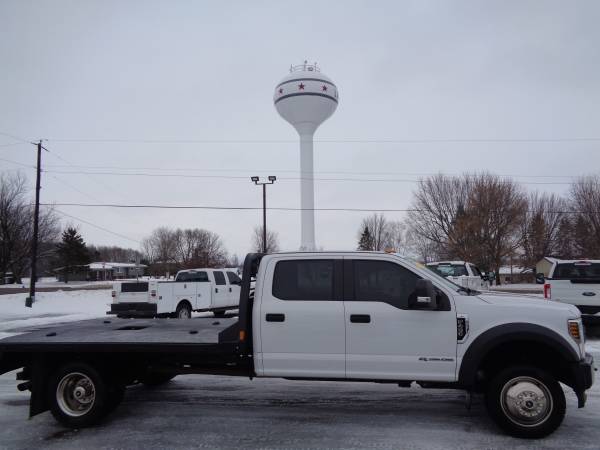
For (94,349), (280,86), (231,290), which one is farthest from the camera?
(280,86)

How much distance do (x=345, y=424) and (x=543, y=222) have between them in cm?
4436

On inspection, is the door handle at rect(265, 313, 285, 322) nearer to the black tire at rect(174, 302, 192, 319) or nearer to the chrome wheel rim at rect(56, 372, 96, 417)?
the chrome wheel rim at rect(56, 372, 96, 417)


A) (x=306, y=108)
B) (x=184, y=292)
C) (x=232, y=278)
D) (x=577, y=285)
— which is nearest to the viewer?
(x=577, y=285)

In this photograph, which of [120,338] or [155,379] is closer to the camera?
[120,338]

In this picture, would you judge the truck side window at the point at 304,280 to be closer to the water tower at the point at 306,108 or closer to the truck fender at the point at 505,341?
the truck fender at the point at 505,341

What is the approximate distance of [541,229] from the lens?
4244 centimetres

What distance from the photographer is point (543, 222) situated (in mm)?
43531

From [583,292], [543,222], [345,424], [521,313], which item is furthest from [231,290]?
[543,222]

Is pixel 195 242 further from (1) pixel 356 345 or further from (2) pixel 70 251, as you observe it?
(1) pixel 356 345

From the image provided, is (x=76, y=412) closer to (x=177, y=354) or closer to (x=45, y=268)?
(x=177, y=354)

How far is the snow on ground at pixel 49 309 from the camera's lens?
17378mm

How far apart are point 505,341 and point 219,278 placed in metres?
13.1

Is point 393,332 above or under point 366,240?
under

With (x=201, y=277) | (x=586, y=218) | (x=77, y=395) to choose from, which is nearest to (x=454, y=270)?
(x=201, y=277)
